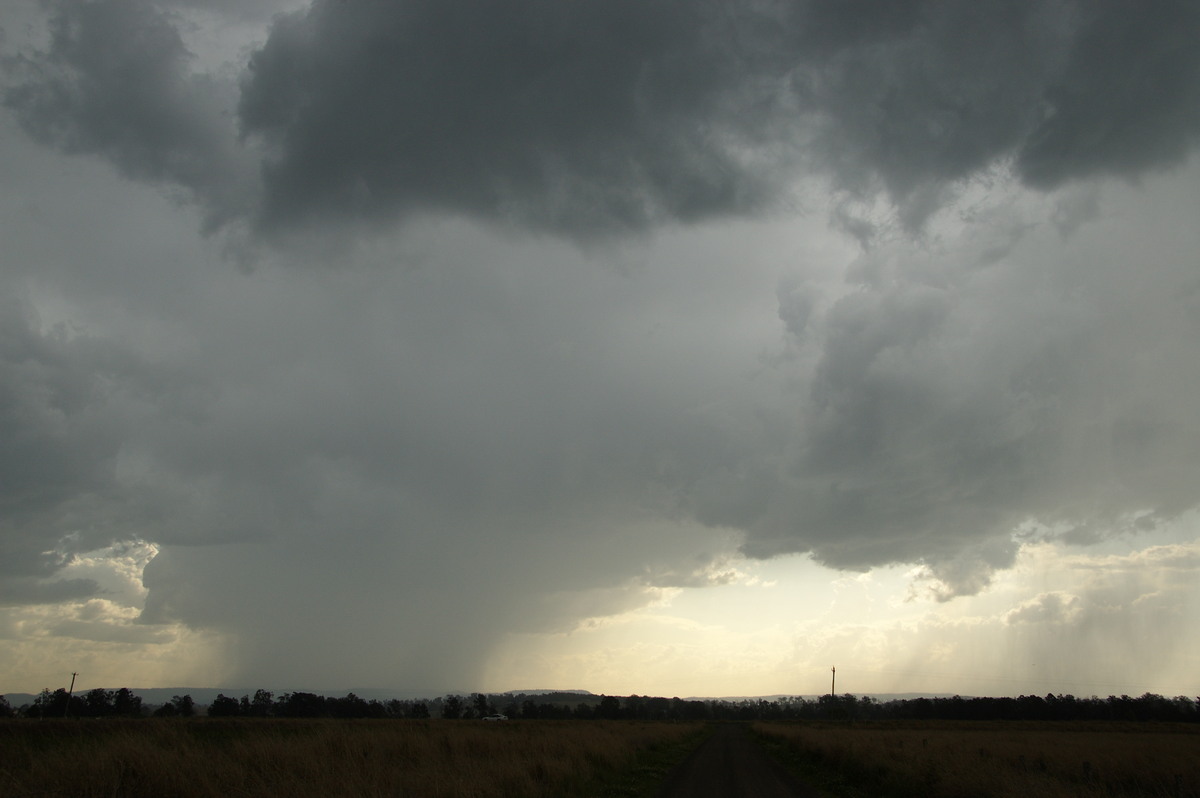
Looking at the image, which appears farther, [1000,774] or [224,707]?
[224,707]

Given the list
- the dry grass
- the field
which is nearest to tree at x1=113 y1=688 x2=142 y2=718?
the dry grass

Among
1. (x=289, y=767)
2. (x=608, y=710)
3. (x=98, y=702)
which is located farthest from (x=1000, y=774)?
(x=608, y=710)

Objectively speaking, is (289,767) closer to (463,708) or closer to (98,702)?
(98,702)

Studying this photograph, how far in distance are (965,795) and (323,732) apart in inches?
775

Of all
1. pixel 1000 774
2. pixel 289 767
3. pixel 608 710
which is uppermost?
pixel 289 767

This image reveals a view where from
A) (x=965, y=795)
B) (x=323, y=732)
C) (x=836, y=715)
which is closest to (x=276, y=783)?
(x=323, y=732)

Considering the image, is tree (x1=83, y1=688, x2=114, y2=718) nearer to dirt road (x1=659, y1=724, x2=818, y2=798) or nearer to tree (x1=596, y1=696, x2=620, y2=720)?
tree (x1=596, y1=696, x2=620, y2=720)

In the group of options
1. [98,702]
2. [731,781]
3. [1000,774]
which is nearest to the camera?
[1000,774]

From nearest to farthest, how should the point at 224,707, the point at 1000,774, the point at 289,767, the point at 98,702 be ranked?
the point at 289,767 < the point at 1000,774 < the point at 98,702 < the point at 224,707

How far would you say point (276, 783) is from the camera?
43.3 feet

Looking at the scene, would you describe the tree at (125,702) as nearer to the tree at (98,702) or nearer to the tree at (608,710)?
the tree at (98,702)

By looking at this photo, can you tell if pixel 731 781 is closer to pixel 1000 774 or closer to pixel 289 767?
pixel 1000 774

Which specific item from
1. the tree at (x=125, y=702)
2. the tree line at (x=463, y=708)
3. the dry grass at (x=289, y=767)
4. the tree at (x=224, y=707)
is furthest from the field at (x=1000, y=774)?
the tree at (x=125, y=702)

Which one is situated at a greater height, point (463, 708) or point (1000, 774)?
point (1000, 774)
